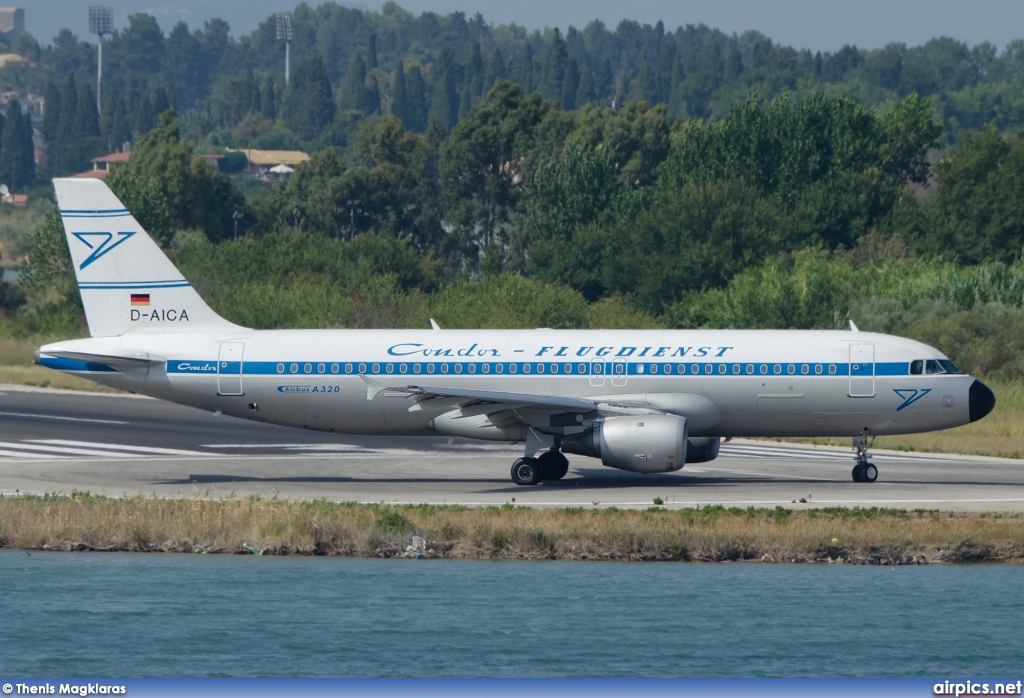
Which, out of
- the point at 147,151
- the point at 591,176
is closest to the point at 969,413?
the point at 591,176

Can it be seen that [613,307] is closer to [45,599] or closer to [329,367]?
[329,367]

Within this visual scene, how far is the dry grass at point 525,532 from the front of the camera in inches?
1194

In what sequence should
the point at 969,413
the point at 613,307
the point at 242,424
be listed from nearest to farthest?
the point at 969,413, the point at 242,424, the point at 613,307

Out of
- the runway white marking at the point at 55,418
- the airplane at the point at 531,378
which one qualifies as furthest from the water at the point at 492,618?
the runway white marking at the point at 55,418

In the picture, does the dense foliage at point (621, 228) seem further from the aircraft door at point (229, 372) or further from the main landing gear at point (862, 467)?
the aircraft door at point (229, 372)

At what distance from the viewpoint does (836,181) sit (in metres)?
109

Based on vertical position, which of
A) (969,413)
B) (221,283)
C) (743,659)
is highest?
(221,283)

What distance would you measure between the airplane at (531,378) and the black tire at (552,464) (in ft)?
0.13

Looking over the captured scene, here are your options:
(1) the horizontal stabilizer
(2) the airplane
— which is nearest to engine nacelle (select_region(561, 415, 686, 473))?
(2) the airplane

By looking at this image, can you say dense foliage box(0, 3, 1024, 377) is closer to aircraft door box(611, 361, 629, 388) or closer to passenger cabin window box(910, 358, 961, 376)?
passenger cabin window box(910, 358, 961, 376)

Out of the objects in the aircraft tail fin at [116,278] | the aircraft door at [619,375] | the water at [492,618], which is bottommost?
the water at [492,618]

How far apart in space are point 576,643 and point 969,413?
16.9m

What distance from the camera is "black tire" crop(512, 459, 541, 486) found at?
38281mm

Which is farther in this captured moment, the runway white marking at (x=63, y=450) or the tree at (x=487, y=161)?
the tree at (x=487, y=161)
